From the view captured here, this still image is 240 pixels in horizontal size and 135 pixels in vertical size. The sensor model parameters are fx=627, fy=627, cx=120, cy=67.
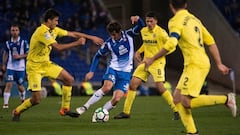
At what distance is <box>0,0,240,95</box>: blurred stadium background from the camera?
102ft

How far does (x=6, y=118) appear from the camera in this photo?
46.4ft

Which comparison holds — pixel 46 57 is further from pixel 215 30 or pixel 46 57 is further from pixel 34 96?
pixel 215 30

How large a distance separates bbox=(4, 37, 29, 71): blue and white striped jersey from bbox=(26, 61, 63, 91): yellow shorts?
5.73 m

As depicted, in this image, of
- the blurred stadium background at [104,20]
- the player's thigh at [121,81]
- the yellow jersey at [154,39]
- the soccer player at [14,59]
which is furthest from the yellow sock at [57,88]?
the player's thigh at [121,81]

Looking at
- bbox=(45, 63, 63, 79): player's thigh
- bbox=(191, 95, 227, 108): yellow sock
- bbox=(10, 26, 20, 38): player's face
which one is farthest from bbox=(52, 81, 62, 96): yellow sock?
bbox=(191, 95, 227, 108): yellow sock

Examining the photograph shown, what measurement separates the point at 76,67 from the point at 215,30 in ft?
24.9

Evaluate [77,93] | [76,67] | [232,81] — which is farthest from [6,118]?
[232,81]

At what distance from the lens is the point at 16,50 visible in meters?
19.3

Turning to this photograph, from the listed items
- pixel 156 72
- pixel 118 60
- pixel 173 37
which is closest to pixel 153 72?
pixel 156 72

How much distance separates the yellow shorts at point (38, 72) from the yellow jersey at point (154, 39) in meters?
2.13

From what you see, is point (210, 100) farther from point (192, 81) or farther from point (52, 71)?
point (52, 71)

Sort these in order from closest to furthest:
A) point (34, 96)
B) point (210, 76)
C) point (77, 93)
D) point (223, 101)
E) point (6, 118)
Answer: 1. point (223, 101)
2. point (34, 96)
3. point (6, 118)
4. point (77, 93)
5. point (210, 76)

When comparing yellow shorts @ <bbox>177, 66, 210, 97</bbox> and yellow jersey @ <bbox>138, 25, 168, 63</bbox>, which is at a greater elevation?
yellow jersey @ <bbox>138, 25, 168, 63</bbox>

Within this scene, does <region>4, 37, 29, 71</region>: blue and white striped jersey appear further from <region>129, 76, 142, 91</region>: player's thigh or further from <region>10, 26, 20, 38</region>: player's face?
<region>129, 76, 142, 91</region>: player's thigh
